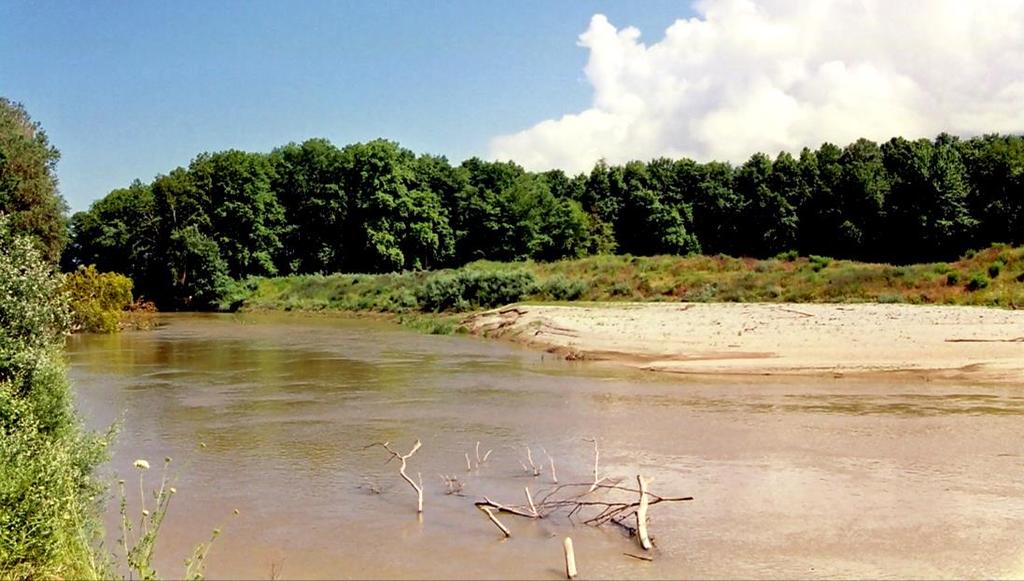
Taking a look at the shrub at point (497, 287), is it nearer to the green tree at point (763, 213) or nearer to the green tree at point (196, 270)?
the green tree at point (196, 270)

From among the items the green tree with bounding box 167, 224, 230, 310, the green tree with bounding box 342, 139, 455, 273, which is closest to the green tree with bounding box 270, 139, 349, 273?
the green tree with bounding box 342, 139, 455, 273

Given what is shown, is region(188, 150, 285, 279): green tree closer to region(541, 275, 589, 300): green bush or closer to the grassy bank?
the grassy bank

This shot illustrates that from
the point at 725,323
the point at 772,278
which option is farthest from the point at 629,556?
the point at 772,278

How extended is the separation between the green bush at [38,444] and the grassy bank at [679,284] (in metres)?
30.4

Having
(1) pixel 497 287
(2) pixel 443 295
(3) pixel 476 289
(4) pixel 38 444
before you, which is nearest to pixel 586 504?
(4) pixel 38 444

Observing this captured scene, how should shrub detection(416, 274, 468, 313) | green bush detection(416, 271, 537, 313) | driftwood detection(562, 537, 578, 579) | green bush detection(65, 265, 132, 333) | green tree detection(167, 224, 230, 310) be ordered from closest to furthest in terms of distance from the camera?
driftwood detection(562, 537, 578, 579) → green bush detection(65, 265, 132, 333) → green bush detection(416, 271, 537, 313) → shrub detection(416, 274, 468, 313) → green tree detection(167, 224, 230, 310)

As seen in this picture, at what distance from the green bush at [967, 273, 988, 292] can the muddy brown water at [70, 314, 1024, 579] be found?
13.8 meters

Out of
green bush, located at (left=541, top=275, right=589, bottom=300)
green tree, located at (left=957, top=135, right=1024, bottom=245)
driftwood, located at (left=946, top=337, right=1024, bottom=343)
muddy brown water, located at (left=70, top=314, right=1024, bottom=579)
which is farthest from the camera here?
green tree, located at (left=957, top=135, right=1024, bottom=245)

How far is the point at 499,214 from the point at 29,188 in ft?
161

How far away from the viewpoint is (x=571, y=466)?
47.0 ft

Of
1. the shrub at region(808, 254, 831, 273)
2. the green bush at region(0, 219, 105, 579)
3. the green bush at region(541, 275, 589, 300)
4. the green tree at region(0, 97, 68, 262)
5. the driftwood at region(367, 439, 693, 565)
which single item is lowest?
the driftwood at region(367, 439, 693, 565)

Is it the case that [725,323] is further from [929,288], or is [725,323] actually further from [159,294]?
[159,294]

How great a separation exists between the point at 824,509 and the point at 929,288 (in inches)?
1034

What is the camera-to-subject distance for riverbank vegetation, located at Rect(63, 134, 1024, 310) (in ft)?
213
